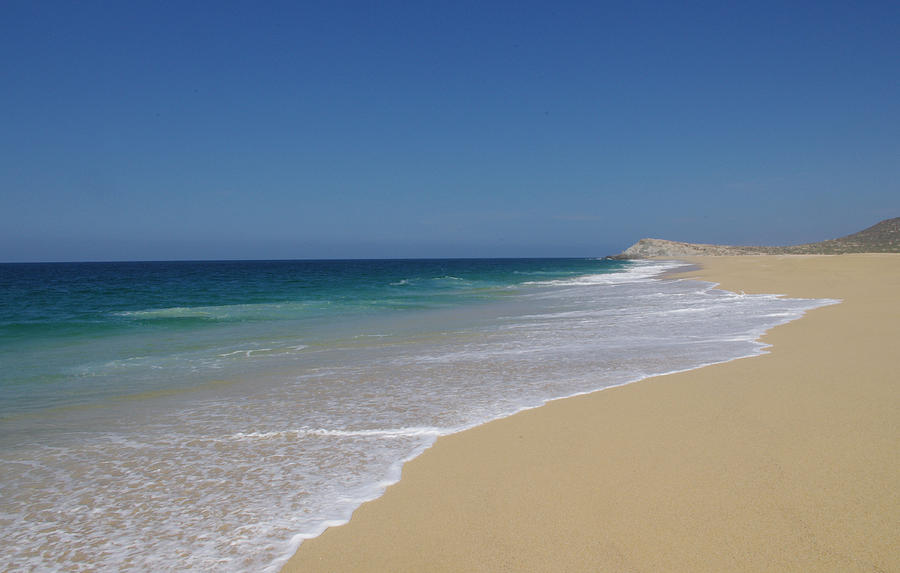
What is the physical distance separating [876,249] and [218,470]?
90.1 m

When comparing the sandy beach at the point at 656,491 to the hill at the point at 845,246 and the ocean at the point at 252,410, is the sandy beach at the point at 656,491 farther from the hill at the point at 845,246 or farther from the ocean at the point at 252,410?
the hill at the point at 845,246

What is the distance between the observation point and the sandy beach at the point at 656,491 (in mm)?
2818

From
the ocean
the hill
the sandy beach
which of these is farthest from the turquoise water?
the hill

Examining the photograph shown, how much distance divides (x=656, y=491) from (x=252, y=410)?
4.43 m

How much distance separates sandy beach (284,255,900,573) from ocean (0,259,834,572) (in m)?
0.43

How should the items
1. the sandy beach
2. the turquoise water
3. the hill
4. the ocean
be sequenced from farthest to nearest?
the hill
the turquoise water
the ocean
the sandy beach

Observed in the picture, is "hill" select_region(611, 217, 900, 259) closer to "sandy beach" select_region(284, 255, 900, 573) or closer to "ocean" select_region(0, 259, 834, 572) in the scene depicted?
"ocean" select_region(0, 259, 834, 572)

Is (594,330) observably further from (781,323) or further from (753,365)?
(753,365)

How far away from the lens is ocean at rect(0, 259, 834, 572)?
330 cm

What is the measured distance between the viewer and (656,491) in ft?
11.5

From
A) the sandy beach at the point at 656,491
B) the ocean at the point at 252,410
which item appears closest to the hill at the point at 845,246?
the ocean at the point at 252,410

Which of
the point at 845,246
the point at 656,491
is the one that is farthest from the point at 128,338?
the point at 845,246

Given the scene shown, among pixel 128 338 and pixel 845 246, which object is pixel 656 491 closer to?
pixel 128 338

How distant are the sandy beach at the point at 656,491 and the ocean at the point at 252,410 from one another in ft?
1.40
